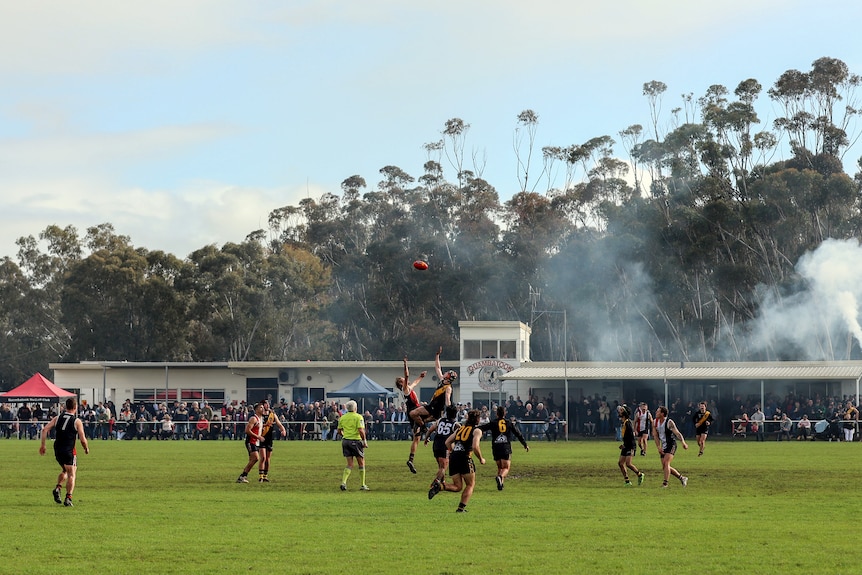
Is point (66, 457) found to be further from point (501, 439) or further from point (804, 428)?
point (804, 428)

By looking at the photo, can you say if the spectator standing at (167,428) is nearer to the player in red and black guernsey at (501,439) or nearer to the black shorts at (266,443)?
the black shorts at (266,443)

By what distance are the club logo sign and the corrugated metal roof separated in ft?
3.02

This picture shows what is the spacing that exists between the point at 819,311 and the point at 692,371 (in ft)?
76.0

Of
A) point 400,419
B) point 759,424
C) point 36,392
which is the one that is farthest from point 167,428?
point 759,424

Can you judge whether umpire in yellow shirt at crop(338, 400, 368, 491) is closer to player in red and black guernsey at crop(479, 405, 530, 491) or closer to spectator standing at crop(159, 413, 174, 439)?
player in red and black guernsey at crop(479, 405, 530, 491)

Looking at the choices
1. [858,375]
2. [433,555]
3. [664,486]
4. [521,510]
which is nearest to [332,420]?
[858,375]

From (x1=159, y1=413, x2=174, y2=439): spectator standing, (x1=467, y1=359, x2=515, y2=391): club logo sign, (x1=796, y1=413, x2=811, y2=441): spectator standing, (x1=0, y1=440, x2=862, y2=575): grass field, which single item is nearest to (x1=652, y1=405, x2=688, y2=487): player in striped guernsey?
(x1=0, y1=440, x2=862, y2=575): grass field

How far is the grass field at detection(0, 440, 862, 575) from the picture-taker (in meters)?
12.8

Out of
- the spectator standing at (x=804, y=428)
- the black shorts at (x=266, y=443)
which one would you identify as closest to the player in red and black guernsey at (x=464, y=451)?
the black shorts at (x=266, y=443)

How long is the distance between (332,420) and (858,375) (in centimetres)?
2221

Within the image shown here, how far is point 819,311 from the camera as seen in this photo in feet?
246

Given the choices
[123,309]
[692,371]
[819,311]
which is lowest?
[692,371]

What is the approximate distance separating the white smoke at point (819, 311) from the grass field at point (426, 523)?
43.9 metres

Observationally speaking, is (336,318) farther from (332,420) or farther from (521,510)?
→ (521,510)
